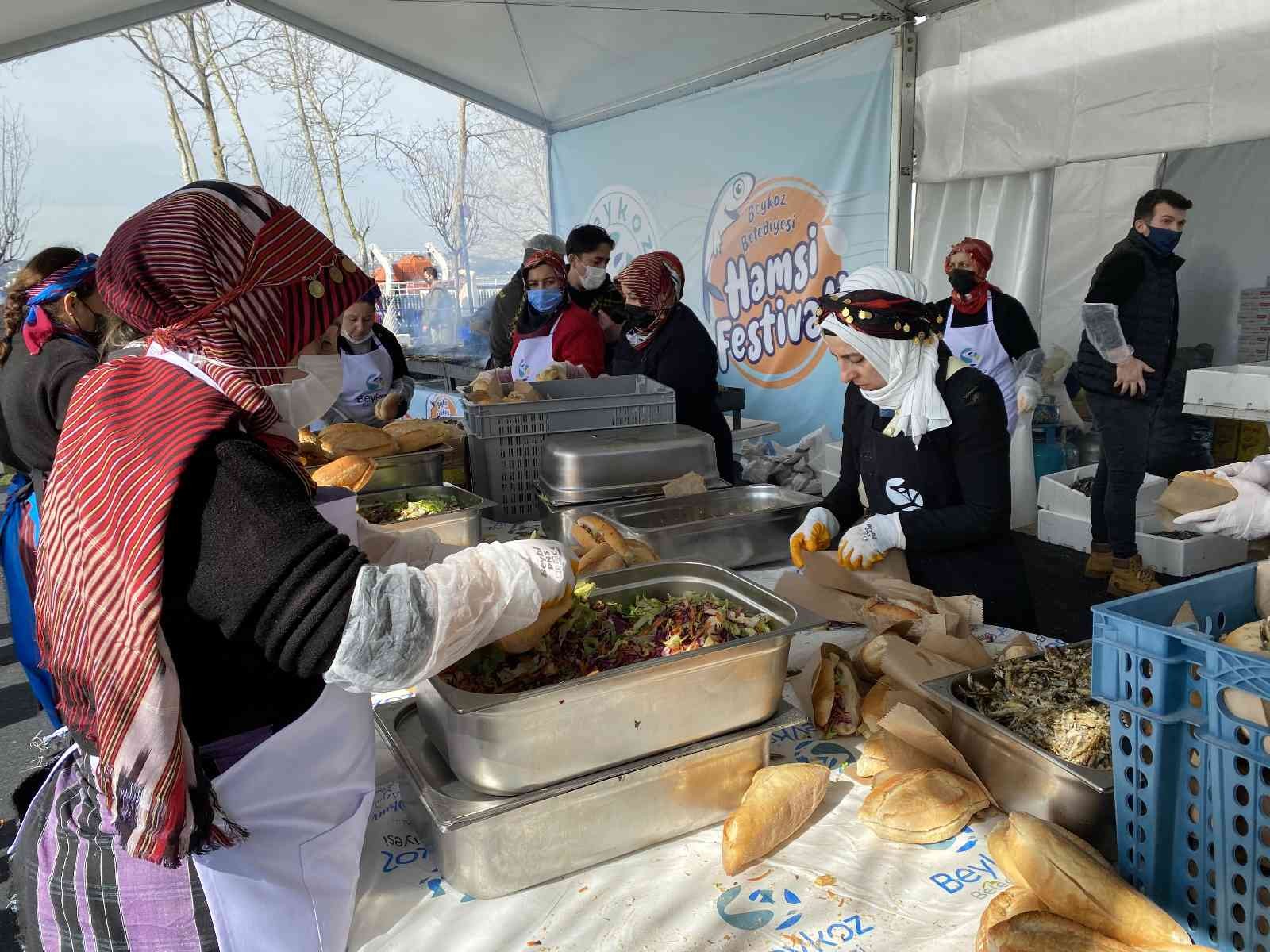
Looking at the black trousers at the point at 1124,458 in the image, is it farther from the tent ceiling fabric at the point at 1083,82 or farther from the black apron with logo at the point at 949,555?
the black apron with logo at the point at 949,555

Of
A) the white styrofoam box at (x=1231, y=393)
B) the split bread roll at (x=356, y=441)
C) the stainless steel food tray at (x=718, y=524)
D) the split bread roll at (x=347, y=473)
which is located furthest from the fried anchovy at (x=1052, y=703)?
the white styrofoam box at (x=1231, y=393)

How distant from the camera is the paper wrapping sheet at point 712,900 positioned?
1037 mm

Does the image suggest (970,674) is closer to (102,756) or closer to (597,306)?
(102,756)

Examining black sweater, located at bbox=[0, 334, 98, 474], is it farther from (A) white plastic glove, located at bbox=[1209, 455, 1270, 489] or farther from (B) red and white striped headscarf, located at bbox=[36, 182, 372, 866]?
(A) white plastic glove, located at bbox=[1209, 455, 1270, 489]

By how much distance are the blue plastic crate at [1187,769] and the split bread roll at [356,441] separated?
8.08 ft

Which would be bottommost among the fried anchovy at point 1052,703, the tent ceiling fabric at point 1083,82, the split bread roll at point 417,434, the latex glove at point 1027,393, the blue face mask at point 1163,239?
the fried anchovy at point 1052,703

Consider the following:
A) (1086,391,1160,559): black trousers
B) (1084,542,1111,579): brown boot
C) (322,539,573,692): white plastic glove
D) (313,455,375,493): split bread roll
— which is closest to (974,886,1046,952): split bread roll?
(322,539,573,692): white plastic glove

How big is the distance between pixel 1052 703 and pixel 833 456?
4759mm

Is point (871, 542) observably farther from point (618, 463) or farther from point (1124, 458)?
point (1124, 458)

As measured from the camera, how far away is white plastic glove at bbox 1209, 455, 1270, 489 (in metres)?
1.79

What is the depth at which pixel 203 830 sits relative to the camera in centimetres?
101

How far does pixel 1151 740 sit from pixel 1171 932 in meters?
0.19

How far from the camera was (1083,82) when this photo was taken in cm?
421

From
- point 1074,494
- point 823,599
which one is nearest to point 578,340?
point 823,599
